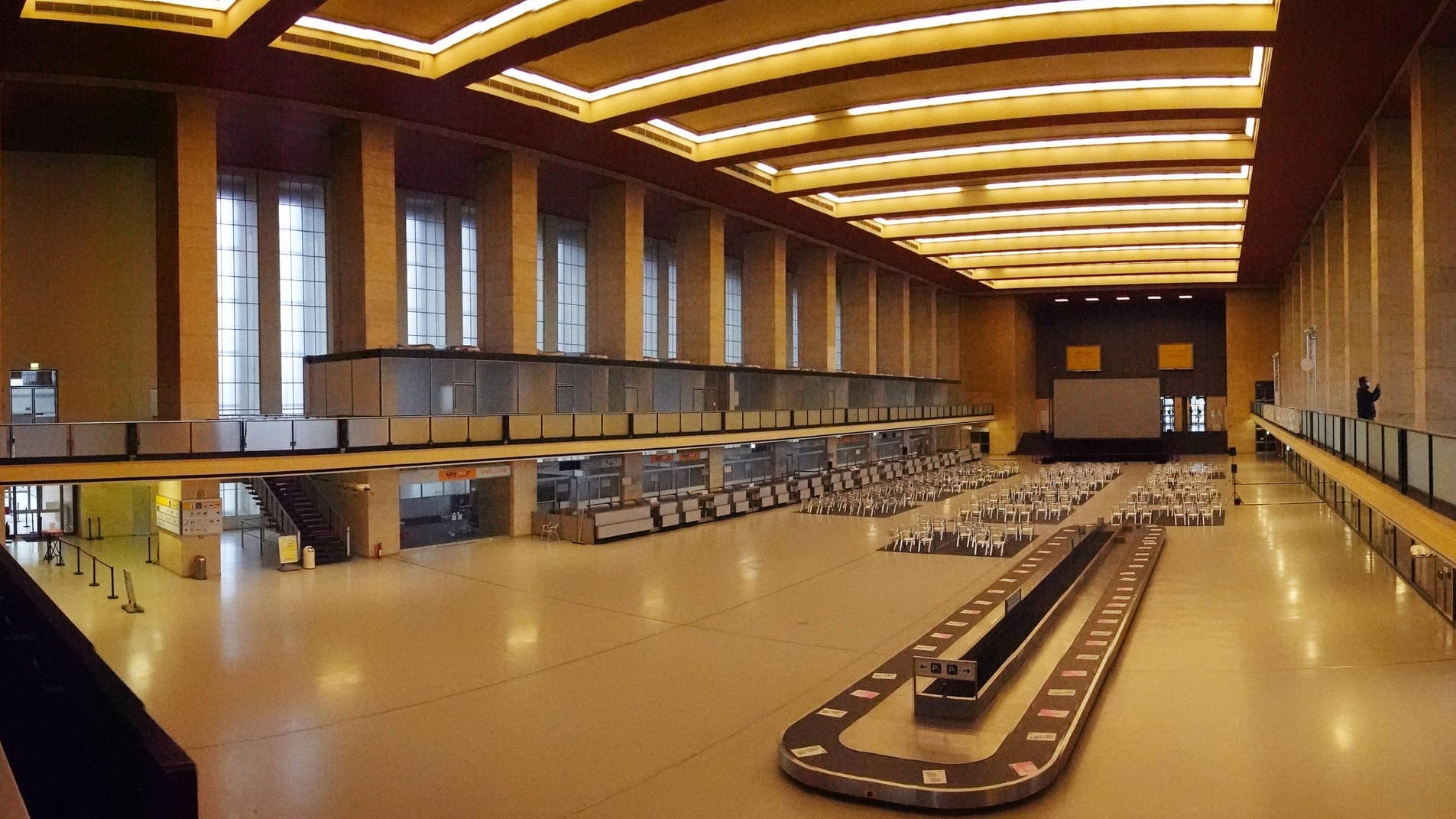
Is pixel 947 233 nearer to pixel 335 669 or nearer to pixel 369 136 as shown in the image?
pixel 369 136

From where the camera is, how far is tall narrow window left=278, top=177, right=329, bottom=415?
2467 centimetres

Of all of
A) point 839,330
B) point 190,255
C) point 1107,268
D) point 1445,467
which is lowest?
point 1445,467

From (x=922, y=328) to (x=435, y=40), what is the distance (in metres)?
35.7

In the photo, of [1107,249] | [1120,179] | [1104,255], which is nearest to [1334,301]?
[1120,179]

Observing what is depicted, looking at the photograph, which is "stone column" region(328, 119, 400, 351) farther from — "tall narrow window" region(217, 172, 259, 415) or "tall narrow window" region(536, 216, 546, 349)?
"tall narrow window" region(536, 216, 546, 349)

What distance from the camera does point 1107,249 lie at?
3694 cm

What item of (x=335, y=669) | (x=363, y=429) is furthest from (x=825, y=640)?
(x=363, y=429)

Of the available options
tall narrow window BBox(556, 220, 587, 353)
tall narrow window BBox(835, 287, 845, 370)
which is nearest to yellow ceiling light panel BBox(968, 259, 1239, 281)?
tall narrow window BBox(835, 287, 845, 370)

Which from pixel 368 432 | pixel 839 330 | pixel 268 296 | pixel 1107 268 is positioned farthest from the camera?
pixel 839 330

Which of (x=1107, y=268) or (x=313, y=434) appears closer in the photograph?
(x=313, y=434)

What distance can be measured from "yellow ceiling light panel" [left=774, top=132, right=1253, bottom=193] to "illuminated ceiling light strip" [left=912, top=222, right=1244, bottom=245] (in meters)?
8.66

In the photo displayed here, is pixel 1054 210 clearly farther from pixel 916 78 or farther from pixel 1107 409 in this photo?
pixel 1107 409

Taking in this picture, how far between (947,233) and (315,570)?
903 inches

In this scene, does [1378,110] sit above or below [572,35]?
below
